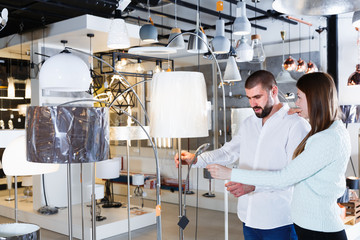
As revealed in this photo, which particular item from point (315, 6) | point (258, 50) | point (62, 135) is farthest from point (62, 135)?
point (258, 50)

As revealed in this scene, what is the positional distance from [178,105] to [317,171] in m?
0.79

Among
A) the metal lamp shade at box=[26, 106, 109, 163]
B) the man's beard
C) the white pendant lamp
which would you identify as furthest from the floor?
the metal lamp shade at box=[26, 106, 109, 163]

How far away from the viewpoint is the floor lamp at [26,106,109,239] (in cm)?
178

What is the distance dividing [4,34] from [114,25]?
4626mm

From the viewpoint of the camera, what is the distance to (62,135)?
178cm

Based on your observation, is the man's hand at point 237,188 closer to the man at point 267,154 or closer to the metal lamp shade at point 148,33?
the man at point 267,154

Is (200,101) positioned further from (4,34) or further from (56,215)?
(4,34)

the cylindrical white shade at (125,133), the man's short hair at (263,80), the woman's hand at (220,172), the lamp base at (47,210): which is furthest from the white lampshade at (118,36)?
the lamp base at (47,210)

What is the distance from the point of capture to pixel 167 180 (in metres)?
9.07

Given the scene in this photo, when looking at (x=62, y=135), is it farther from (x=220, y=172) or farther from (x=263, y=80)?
(x=263, y=80)

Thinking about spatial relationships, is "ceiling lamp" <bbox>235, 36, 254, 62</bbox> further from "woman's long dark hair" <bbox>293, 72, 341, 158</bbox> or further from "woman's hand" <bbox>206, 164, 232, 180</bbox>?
"woman's hand" <bbox>206, 164, 232, 180</bbox>

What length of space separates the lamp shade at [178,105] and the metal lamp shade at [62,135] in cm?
33

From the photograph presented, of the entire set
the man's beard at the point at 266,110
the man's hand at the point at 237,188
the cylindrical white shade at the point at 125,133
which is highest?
the man's beard at the point at 266,110

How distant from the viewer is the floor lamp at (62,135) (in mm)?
1780
